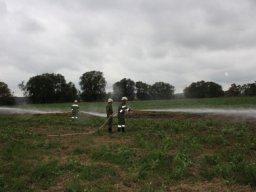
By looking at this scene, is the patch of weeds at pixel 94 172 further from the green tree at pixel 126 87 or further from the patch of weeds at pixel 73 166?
the green tree at pixel 126 87

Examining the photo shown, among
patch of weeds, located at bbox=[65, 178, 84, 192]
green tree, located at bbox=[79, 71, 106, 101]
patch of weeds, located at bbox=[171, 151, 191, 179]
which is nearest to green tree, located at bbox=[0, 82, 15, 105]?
green tree, located at bbox=[79, 71, 106, 101]

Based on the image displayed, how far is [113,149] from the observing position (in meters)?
16.7

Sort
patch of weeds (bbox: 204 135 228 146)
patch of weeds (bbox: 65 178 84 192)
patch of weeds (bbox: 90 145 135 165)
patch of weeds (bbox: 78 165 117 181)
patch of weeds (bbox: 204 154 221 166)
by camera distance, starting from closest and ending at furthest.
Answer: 1. patch of weeds (bbox: 65 178 84 192)
2. patch of weeds (bbox: 78 165 117 181)
3. patch of weeds (bbox: 204 154 221 166)
4. patch of weeds (bbox: 90 145 135 165)
5. patch of weeds (bbox: 204 135 228 146)

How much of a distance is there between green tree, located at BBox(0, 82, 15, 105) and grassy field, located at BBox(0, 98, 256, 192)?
8517 centimetres

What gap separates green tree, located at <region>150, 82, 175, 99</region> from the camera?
133 m

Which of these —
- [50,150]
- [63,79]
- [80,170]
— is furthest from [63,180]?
[63,79]

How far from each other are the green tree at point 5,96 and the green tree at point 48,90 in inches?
346

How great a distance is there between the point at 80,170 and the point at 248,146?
22.7 ft

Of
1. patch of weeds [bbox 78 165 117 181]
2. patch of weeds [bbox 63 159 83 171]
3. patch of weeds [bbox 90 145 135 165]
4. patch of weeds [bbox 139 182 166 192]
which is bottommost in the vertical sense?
patch of weeds [bbox 139 182 166 192]

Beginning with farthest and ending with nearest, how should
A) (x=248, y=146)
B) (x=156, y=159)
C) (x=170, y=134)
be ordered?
1. (x=170, y=134)
2. (x=248, y=146)
3. (x=156, y=159)

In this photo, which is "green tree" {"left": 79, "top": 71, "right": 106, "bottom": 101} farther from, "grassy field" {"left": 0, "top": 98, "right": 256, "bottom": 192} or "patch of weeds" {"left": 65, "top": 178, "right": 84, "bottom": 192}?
"patch of weeds" {"left": 65, "top": 178, "right": 84, "bottom": 192}

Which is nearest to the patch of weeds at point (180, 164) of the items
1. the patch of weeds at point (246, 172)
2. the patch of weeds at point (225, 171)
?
the patch of weeds at point (225, 171)

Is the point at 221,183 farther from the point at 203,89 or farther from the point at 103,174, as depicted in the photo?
the point at 203,89

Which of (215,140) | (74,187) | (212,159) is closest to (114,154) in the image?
(212,159)
